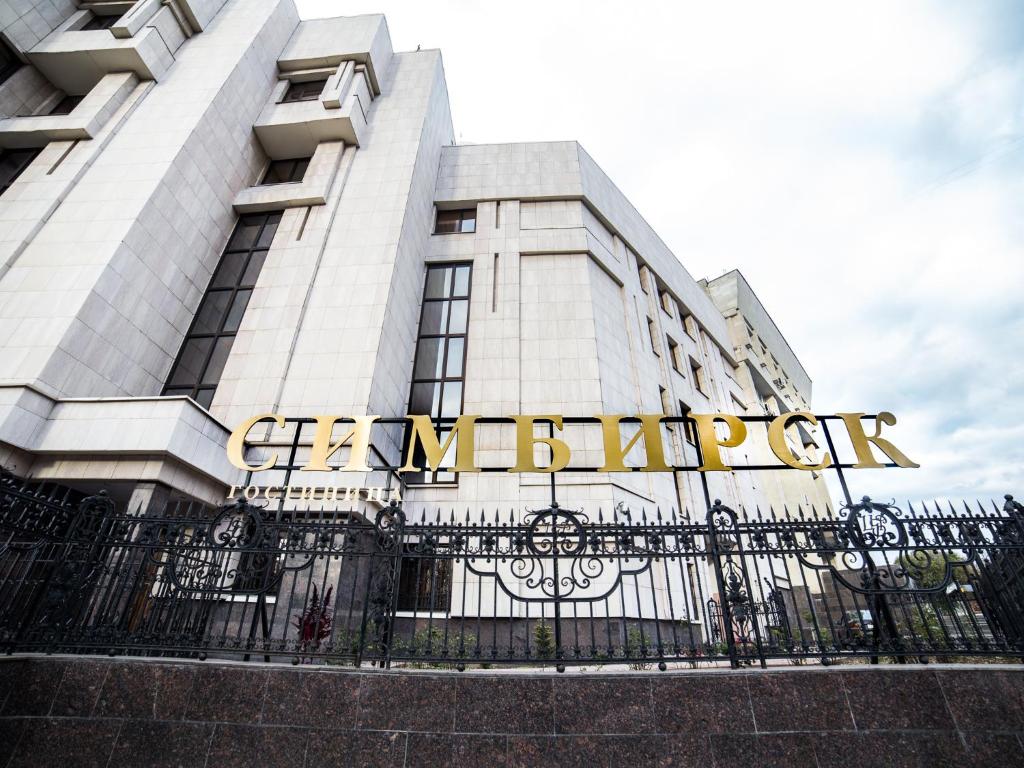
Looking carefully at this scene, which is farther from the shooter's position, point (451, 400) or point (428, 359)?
point (428, 359)

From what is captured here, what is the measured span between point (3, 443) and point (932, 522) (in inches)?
761

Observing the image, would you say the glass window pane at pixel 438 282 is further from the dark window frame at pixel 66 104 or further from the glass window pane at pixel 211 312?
the dark window frame at pixel 66 104

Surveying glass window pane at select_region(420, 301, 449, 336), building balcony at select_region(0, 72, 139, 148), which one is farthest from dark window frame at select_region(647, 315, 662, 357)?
building balcony at select_region(0, 72, 139, 148)

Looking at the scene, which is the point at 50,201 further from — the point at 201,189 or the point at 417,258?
the point at 417,258

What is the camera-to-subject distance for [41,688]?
5.70 meters

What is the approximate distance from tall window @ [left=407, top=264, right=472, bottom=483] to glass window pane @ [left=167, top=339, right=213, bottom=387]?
26.5ft

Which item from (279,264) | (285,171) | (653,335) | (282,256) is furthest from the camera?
(653,335)

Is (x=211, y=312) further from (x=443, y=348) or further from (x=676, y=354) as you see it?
(x=676, y=354)

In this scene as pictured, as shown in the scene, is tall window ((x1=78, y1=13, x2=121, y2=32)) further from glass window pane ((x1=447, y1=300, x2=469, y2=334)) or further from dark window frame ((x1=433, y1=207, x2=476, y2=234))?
glass window pane ((x1=447, y1=300, x2=469, y2=334))

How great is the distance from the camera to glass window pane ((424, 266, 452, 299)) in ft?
74.8

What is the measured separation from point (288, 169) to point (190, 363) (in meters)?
11.7

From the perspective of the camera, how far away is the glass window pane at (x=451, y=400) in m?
19.9

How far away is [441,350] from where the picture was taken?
21.3m

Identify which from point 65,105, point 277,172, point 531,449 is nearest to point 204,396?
point 277,172
